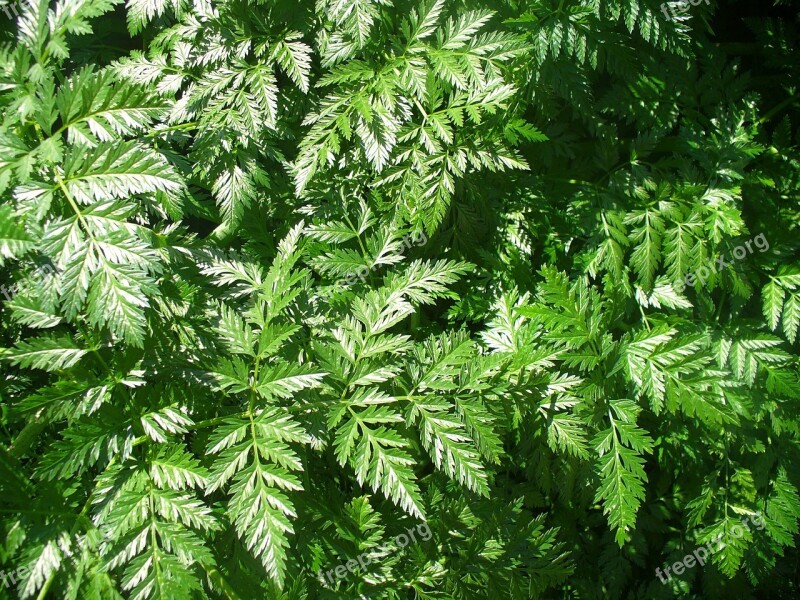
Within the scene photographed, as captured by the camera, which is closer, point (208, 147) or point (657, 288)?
point (208, 147)

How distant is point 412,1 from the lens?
2.32m

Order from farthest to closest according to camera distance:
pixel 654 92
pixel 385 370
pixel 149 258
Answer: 1. pixel 654 92
2. pixel 385 370
3. pixel 149 258

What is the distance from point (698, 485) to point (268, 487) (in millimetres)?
1939

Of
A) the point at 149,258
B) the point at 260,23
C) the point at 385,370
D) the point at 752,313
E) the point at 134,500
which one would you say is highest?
the point at 260,23

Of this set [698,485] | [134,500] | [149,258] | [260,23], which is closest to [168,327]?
[149,258]

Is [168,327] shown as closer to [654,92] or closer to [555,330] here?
[555,330]

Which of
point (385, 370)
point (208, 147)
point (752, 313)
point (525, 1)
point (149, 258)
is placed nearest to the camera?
point (149, 258)
